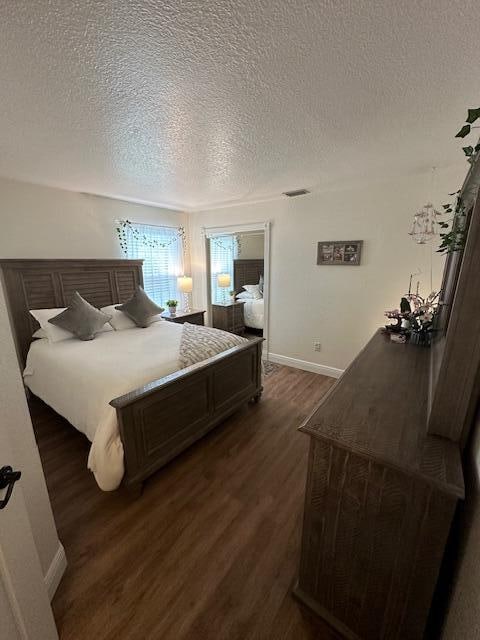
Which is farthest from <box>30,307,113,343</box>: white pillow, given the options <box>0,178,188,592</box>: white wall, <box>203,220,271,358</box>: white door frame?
<box>203,220,271,358</box>: white door frame

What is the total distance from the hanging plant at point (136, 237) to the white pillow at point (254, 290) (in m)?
1.92

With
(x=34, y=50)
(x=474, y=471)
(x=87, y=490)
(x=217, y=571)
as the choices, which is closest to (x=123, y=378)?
(x=87, y=490)

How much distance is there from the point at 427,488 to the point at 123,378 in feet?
5.82

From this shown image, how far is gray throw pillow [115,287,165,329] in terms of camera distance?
3316 millimetres

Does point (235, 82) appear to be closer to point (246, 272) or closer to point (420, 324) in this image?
point (420, 324)

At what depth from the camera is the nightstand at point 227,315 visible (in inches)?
191

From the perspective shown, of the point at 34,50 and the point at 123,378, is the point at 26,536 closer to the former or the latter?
the point at 123,378

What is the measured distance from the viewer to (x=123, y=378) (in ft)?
6.01

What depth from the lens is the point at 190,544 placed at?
1445 millimetres

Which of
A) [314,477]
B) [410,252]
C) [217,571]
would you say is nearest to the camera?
[314,477]

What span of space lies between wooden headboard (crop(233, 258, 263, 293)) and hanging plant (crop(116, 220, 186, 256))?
154 cm

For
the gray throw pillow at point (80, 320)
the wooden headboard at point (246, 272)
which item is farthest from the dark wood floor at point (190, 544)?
the wooden headboard at point (246, 272)

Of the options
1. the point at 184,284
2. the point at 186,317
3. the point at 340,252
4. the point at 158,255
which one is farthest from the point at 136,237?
the point at 340,252

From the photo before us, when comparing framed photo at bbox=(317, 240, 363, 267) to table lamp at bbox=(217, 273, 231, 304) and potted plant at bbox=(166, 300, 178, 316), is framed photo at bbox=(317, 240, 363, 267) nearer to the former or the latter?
table lamp at bbox=(217, 273, 231, 304)
